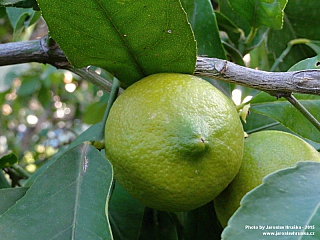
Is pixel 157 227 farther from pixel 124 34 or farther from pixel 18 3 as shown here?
pixel 18 3

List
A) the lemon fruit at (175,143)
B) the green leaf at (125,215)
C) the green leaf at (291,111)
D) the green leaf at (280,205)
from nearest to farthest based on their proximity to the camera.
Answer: the green leaf at (280,205), the lemon fruit at (175,143), the green leaf at (291,111), the green leaf at (125,215)

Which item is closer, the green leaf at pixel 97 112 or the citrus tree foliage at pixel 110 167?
the citrus tree foliage at pixel 110 167

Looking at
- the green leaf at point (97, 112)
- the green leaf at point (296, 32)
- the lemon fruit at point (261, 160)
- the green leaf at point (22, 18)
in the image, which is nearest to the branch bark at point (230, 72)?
the lemon fruit at point (261, 160)

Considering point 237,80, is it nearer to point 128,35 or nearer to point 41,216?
point 128,35

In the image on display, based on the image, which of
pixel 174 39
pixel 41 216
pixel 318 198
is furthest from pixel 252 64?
pixel 41 216

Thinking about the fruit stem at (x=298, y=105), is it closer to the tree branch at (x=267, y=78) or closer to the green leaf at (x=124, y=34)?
the tree branch at (x=267, y=78)

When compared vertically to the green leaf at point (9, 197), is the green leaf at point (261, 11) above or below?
above

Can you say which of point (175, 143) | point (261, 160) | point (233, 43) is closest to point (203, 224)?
point (261, 160)

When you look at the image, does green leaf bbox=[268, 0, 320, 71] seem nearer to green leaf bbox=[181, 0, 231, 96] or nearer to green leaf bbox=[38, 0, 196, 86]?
green leaf bbox=[181, 0, 231, 96]
